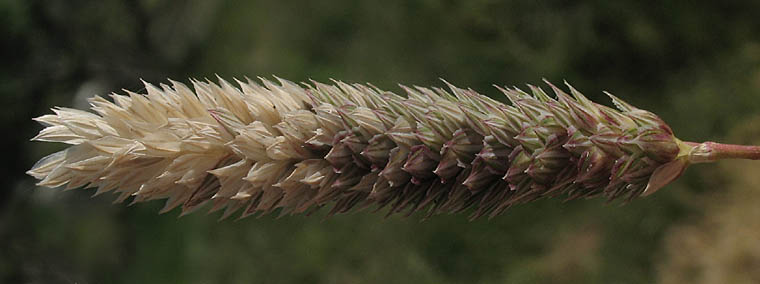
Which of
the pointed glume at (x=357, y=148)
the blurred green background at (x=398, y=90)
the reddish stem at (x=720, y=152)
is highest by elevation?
the blurred green background at (x=398, y=90)

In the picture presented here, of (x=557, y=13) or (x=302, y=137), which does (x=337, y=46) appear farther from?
(x=302, y=137)

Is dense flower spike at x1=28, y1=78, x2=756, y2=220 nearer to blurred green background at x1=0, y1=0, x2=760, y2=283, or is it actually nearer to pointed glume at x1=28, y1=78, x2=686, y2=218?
pointed glume at x1=28, y1=78, x2=686, y2=218

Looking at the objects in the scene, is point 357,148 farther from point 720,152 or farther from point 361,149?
point 720,152

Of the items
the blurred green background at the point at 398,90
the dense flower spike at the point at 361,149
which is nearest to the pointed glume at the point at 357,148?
the dense flower spike at the point at 361,149

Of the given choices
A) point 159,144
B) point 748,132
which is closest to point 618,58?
point 748,132

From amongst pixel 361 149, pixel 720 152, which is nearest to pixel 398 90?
pixel 361 149

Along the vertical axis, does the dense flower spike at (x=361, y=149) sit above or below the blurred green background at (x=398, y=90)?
below

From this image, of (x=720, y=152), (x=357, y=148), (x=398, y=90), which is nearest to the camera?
(x=720, y=152)

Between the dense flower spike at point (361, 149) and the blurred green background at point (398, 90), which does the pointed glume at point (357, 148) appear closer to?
the dense flower spike at point (361, 149)
